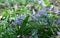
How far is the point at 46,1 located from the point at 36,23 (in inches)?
36.5

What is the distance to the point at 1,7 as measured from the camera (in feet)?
9.98

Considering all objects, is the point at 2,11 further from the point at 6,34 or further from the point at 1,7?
the point at 6,34

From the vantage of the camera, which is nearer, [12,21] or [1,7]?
[12,21]

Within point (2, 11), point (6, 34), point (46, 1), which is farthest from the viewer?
point (46, 1)

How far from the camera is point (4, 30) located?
7.45 ft

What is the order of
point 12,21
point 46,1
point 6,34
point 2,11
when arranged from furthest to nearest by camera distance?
point 46,1, point 2,11, point 12,21, point 6,34

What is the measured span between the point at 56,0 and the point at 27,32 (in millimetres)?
1157

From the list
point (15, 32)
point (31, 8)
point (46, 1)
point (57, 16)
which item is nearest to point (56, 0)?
point (46, 1)

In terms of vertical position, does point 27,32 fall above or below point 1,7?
below

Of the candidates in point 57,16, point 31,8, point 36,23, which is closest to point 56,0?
point 31,8

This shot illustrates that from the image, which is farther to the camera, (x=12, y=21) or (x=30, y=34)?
(x=12, y=21)

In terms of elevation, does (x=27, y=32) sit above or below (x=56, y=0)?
below

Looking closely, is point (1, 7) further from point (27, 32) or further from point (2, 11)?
point (27, 32)

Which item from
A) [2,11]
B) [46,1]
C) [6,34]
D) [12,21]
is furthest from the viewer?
[46,1]
